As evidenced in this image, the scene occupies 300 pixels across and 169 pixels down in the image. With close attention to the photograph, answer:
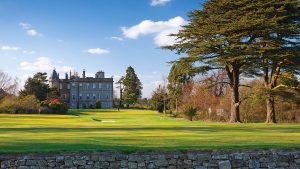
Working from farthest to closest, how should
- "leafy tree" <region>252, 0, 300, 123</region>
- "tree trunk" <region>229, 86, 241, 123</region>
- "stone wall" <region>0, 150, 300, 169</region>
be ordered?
"tree trunk" <region>229, 86, 241, 123</region>
"leafy tree" <region>252, 0, 300, 123</region>
"stone wall" <region>0, 150, 300, 169</region>

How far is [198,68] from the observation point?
107 feet

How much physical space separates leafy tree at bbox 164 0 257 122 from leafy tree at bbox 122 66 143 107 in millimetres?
67022

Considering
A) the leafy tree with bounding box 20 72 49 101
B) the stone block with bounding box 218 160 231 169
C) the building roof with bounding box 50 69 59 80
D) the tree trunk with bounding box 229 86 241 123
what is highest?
the building roof with bounding box 50 69 59 80

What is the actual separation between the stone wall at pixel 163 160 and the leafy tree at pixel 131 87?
86627mm

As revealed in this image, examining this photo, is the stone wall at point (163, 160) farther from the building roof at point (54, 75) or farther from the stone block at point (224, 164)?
the building roof at point (54, 75)

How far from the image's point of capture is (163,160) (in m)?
12.4

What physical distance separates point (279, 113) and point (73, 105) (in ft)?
241

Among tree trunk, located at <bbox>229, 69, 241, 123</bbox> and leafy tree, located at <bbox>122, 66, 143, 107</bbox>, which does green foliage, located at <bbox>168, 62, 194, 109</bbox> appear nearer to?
tree trunk, located at <bbox>229, 69, 241, 123</bbox>

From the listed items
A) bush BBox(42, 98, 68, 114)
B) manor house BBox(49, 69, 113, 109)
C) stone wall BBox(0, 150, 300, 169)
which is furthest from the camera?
manor house BBox(49, 69, 113, 109)

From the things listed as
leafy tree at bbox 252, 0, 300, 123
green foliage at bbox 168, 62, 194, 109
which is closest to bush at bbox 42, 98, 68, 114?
green foliage at bbox 168, 62, 194, 109

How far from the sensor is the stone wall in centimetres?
1189

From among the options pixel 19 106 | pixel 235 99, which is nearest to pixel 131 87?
pixel 19 106

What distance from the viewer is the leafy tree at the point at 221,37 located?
29859mm

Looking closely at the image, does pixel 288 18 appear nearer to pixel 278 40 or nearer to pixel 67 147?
pixel 278 40
